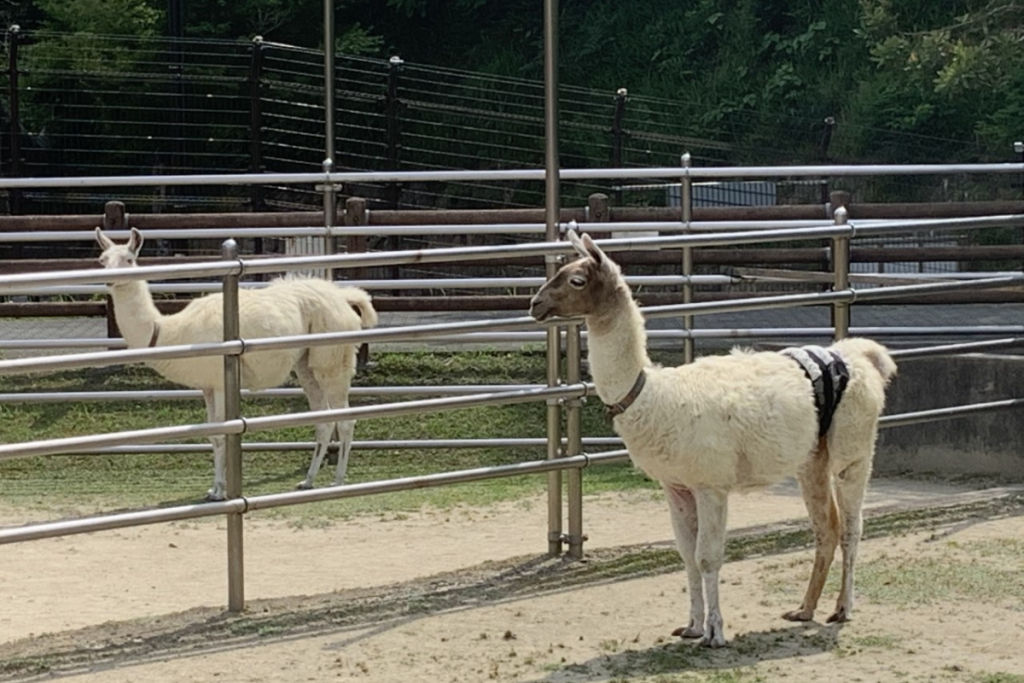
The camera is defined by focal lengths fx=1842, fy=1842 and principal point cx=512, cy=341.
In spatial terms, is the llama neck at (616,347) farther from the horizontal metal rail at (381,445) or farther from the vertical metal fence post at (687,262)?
the vertical metal fence post at (687,262)

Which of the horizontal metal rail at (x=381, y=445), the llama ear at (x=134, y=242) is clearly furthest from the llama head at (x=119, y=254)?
the horizontal metal rail at (x=381, y=445)

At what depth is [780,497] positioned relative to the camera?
949cm

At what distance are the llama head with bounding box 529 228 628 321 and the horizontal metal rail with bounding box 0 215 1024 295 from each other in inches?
23.0

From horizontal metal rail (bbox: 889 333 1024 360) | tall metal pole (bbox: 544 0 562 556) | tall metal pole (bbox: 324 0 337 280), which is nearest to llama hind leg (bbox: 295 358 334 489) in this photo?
tall metal pole (bbox: 324 0 337 280)

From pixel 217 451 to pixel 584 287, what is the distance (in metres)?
4.15

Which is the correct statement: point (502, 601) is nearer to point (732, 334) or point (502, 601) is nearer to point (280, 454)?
point (732, 334)

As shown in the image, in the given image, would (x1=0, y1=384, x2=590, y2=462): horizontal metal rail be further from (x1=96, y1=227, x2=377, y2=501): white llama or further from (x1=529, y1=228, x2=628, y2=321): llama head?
(x1=96, y1=227, x2=377, y2=501): white llama

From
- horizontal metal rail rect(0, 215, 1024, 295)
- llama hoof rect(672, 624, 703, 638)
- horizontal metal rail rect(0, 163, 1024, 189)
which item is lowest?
llama hoof rect(672, 624, 703, 638)

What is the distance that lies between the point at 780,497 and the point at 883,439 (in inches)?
43.5

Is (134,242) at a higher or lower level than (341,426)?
higher

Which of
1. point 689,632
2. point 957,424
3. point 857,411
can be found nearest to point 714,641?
point 689,632

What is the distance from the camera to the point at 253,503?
22.3ft

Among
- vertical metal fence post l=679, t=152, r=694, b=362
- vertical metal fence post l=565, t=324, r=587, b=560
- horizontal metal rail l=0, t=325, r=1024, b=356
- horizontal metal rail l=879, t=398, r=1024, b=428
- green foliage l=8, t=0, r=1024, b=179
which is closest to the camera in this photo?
vertical metal fence post l=565, t=324, r=587, b=560

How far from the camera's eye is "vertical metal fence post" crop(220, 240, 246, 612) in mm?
6742
